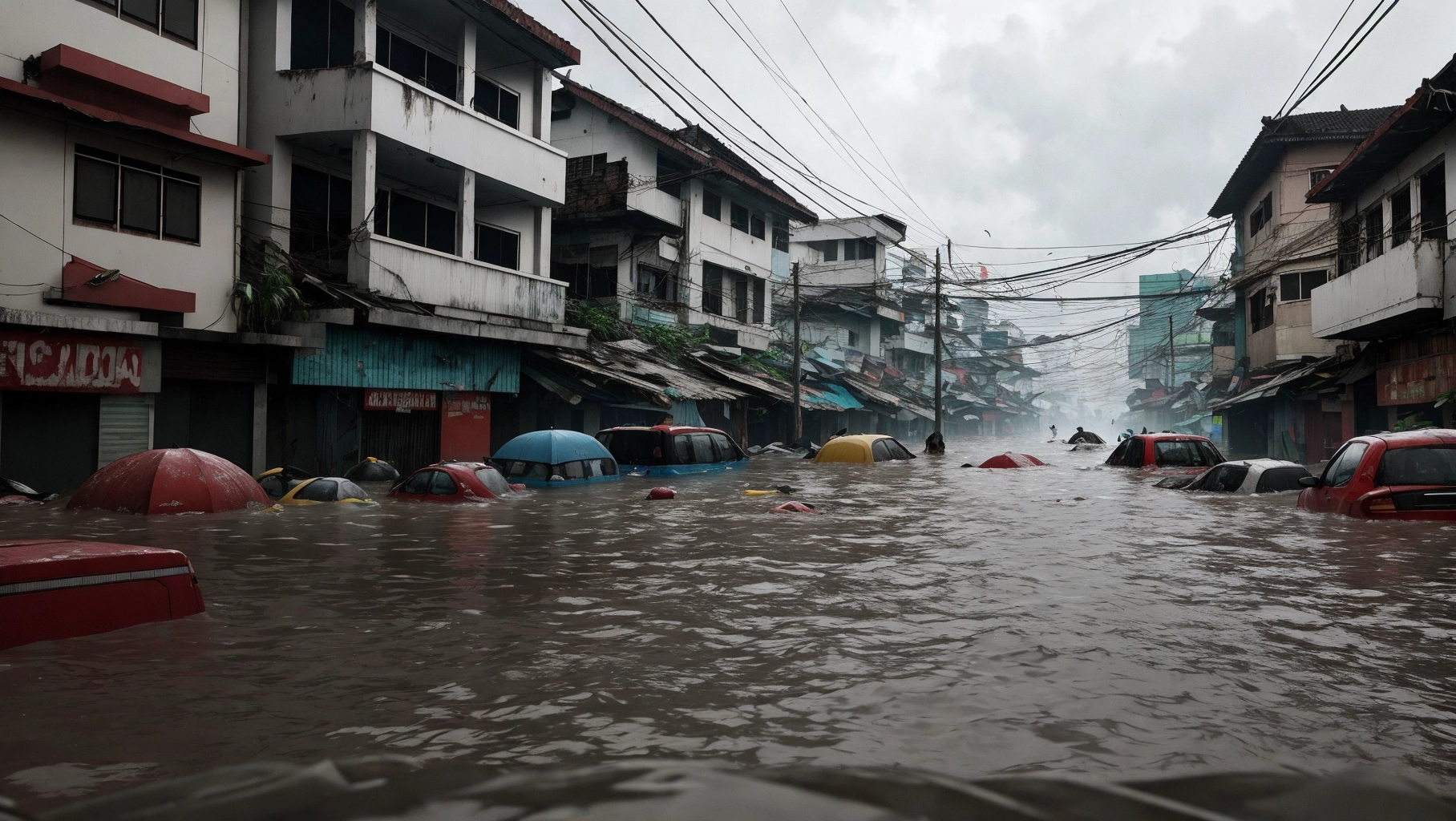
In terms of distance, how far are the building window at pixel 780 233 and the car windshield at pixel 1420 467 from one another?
30584 mm

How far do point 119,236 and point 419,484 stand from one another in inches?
238

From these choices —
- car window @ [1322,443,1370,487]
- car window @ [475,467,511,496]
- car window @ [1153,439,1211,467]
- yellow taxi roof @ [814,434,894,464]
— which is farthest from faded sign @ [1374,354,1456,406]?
car window @ [475,467,511,496]

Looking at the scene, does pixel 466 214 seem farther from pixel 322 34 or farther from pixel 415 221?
pixel 322 34

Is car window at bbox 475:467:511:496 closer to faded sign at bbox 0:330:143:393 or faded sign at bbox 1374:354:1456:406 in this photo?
faded sign at bbox 0:330:143:393

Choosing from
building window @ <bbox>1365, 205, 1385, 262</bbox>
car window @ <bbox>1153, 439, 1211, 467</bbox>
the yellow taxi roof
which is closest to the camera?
car window @ <bbox>1153, 439, 1211, 467</bbox>

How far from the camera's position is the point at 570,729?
4.31m

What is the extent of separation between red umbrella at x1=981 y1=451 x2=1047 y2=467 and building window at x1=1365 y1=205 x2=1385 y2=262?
31.2 feet

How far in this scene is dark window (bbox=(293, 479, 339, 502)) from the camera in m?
14.4

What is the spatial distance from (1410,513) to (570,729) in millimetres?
10506

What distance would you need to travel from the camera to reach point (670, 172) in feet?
106

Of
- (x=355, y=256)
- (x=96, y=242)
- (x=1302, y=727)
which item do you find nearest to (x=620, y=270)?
(x=355, y=256)

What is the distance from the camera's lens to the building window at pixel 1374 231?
22.8 m

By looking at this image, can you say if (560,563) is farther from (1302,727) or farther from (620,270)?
(620,270)

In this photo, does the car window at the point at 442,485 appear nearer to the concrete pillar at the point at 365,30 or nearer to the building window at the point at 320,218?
the building window at the point at 320,218
